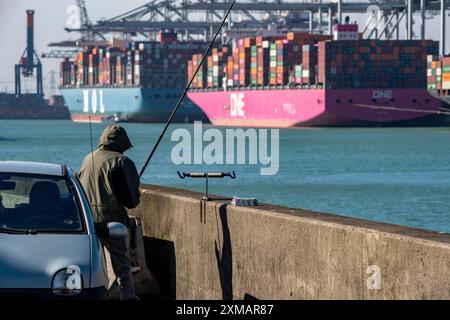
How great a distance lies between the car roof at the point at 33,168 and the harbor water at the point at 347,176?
79.6 feet

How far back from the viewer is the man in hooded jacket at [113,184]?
27.8 feet

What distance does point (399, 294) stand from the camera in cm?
670

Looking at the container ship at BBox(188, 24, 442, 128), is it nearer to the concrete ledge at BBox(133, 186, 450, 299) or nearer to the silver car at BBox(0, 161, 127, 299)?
the concrete ledge at BBox(133, 186, 450, 299)

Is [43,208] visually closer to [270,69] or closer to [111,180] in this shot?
[111,180]

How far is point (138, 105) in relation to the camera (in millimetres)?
152875

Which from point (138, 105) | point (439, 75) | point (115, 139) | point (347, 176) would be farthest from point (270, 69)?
point (115, 139)

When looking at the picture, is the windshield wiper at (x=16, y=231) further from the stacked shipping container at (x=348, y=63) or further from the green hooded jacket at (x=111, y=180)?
the stacked shipping container at (x=348, y=63)

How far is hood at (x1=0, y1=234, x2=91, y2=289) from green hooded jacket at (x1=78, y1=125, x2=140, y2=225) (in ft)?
3.64

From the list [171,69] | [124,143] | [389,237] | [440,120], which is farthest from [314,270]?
[171,69]

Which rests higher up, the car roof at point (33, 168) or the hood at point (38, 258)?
the car roof at point (33, 168)

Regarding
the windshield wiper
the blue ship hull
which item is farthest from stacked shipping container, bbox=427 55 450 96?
the windshield wiper

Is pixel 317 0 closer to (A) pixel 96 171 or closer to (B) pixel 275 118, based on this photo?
(B) pixel 275 118

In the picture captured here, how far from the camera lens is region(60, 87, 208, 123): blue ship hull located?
147125 mm

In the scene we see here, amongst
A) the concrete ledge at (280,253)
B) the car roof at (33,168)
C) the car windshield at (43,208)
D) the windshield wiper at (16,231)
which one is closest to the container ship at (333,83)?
the concrete ledge at (280,253)
